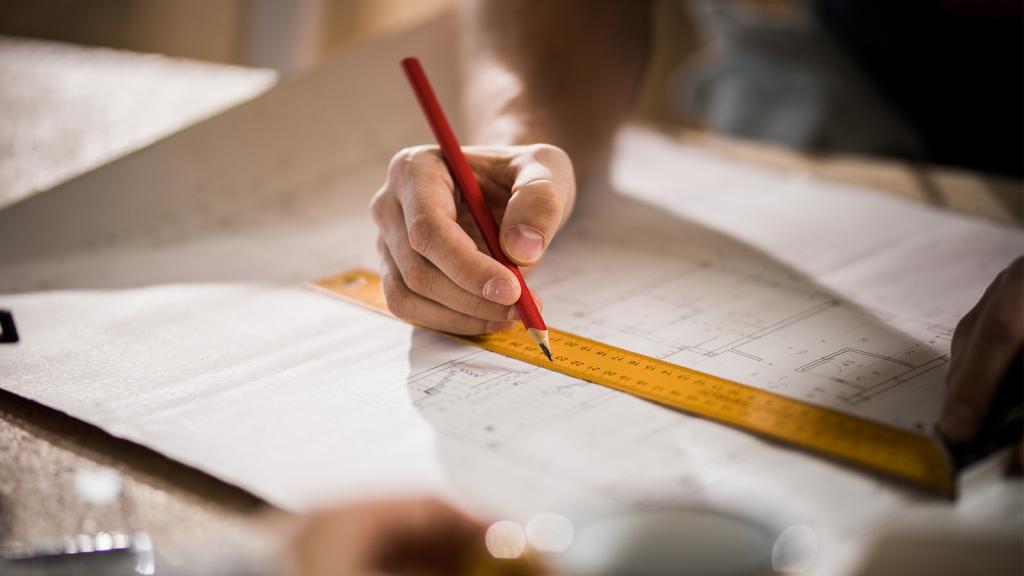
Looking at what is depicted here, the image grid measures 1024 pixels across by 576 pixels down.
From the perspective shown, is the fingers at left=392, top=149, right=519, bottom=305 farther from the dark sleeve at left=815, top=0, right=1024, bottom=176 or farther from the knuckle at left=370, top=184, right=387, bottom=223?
the dark sleeve at left=815, top=0, right=1024, bottom=176

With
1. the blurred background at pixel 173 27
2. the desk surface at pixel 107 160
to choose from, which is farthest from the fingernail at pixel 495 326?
the blurred background at pixel 173 27

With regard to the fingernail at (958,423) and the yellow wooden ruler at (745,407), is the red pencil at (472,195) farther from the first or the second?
the fingernail at (958,423)

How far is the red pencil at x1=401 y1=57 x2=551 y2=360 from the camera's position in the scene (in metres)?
0.86

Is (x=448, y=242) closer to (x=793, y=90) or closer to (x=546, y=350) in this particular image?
(x=546, y=350)

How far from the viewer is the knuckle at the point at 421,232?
877 millimetres

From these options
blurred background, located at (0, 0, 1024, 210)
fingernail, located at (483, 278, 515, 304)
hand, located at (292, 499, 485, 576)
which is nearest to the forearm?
blurred background, located at (0, 0, 1024, 210)

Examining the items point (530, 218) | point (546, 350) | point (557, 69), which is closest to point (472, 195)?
point (530, 218)

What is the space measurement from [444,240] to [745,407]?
320 millimetres

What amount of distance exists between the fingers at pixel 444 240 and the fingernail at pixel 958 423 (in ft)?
1.25

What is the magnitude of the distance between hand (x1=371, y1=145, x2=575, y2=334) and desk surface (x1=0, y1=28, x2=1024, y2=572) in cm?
30

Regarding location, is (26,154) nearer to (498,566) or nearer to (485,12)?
(485,12)

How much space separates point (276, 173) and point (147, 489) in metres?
0.77

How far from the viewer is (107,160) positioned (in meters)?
1.29

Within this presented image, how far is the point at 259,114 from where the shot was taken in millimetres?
1390
